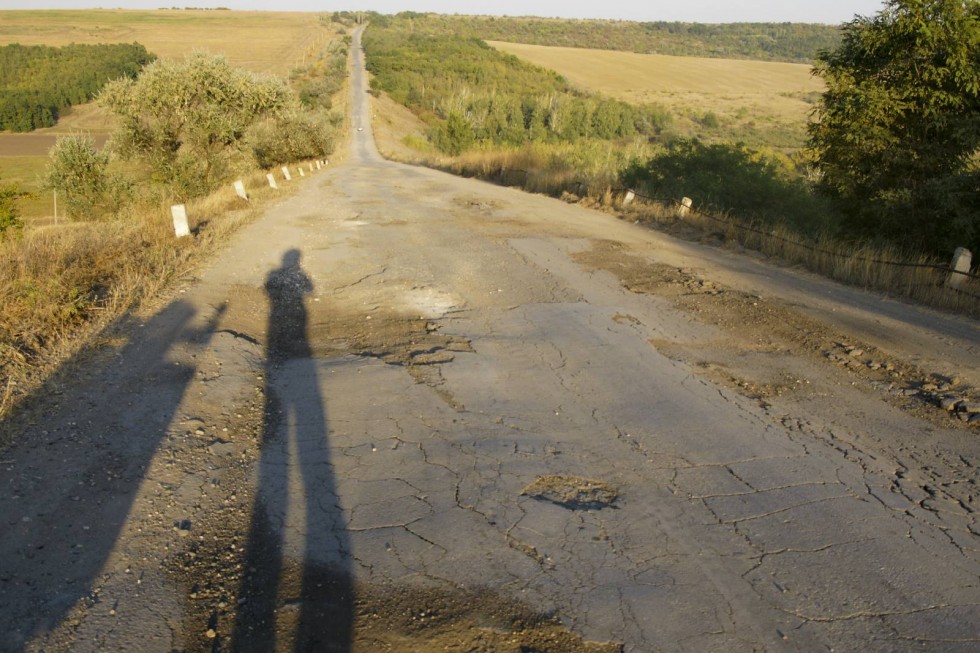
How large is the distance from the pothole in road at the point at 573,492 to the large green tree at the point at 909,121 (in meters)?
8.98

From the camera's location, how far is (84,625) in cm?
296

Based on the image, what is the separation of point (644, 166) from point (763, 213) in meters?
6.43

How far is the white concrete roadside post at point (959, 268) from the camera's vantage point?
879 cm

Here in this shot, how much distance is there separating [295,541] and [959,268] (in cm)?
908

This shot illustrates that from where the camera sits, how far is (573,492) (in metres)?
4.19

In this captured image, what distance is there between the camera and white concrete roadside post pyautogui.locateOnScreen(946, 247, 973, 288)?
28.8 feet

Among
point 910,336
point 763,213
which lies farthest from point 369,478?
point 763,213

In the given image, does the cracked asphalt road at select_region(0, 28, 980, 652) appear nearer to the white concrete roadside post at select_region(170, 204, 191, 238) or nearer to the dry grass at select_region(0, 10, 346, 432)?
the dry grass at select_region(0, 10, 346, 432)

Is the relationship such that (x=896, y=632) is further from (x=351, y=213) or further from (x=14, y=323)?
(x=351, y=213)

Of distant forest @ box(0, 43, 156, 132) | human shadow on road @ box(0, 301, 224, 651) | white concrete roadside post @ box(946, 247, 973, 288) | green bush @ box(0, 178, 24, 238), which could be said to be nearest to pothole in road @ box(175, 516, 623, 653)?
human shadow on road @ box(0, 301, 224, 651)

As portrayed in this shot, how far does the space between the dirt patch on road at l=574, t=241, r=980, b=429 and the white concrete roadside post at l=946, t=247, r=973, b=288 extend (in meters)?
2.40

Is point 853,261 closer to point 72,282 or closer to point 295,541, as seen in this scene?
point 295,541

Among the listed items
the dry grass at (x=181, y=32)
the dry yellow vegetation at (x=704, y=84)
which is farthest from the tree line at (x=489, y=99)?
the dry grass at (x=181, y=32)

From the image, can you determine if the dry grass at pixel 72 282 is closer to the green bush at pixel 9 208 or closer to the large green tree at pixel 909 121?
the green bush at pixel 9 208
